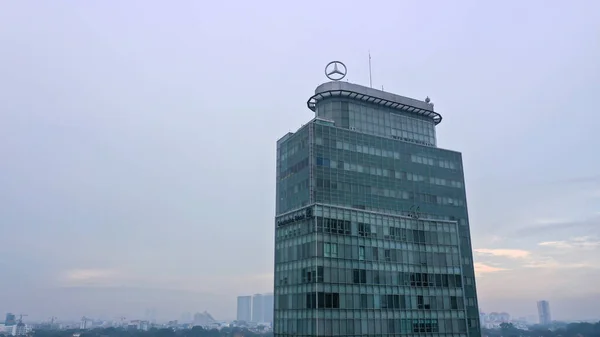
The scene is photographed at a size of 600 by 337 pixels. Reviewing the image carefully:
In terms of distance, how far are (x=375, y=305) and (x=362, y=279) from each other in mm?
5221

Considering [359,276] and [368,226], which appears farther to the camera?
[368,226]

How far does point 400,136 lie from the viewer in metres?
98.5

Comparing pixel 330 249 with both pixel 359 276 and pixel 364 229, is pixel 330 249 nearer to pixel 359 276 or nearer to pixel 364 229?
pixel 359 276

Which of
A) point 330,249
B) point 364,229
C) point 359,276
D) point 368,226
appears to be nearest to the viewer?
point 330,249

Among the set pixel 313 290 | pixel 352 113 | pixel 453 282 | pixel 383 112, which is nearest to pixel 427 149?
pixel 383 112

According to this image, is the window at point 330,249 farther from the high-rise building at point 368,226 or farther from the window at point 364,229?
the window at point 364,229

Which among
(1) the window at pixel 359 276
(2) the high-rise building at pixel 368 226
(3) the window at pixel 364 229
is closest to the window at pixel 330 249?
(2) the high-rise building at pixel 368 226

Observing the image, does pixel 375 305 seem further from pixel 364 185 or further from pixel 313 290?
pixel 364 185

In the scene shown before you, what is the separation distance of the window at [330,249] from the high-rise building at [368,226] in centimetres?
21

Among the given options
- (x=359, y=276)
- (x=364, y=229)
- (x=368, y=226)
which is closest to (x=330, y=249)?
(x=359, y=276)

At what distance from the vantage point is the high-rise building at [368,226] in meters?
76.1

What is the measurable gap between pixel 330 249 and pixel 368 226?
9941mm

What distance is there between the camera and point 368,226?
82.0m

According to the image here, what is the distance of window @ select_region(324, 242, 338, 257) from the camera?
249 feet
